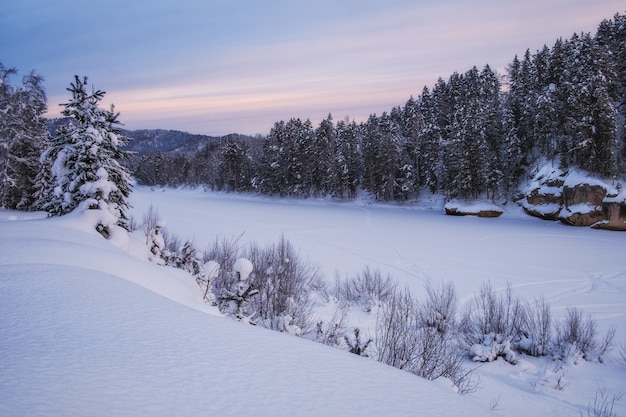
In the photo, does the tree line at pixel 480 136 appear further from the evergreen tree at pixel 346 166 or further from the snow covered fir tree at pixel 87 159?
the snow covered fir tree at pixel 87 159

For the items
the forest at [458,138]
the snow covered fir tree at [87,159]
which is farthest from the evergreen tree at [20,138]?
the snow covered fir tree at [87,159]

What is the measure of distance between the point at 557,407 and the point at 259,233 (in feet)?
90.2

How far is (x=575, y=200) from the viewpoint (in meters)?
38.2

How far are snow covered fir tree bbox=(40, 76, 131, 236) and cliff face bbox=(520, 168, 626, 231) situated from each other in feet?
145

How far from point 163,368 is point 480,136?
5454 centimetres

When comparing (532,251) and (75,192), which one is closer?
(75,192)

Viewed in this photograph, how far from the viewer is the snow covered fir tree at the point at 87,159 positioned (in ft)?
40.1

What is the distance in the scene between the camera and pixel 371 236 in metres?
32.7

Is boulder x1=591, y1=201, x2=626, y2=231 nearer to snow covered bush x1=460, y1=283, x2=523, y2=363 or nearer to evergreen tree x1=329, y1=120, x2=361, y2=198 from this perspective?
snow covered bush x1=460, y1=283, x2=523, y2=363

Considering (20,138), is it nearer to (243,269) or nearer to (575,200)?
(243,269)

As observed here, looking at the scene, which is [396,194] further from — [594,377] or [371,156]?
[594,377]

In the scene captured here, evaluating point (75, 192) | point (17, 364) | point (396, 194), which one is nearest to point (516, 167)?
point (396, 194)

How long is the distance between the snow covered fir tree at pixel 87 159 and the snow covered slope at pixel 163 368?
32.2 ft

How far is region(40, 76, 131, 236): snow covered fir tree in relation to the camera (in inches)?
481
